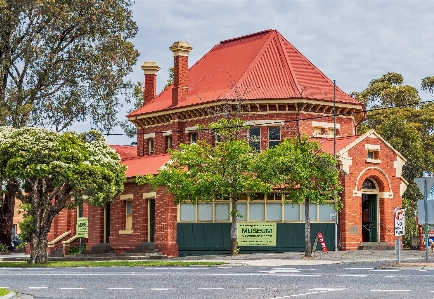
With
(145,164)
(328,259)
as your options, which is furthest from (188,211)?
(328,259)

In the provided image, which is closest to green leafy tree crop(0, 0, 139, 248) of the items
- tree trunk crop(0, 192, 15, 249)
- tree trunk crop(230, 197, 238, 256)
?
tree trunk crop(0, 192, 15, 249)

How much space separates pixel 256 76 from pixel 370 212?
943cm

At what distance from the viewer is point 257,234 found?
41.2 metres

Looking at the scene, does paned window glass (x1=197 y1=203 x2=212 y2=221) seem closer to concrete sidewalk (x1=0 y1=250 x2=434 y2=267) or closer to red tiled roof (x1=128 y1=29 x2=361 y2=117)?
concrete sidewalk (x1=0 y1=250 x2=434 y2=267)

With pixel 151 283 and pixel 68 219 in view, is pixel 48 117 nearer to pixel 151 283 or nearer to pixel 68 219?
pixel 68 219

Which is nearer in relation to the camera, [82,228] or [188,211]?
[188,211]

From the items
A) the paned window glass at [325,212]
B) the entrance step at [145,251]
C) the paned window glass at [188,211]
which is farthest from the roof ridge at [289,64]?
the entrance step at [145,251]

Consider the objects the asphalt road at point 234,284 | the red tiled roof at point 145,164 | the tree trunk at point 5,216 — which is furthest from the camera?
the tree trunk at point 5,216

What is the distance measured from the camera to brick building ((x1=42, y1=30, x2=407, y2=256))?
4094 cm

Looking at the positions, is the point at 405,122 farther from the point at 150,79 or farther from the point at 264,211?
the point at 264,211

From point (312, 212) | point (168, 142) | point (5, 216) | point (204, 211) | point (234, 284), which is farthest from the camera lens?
point (5, 216)

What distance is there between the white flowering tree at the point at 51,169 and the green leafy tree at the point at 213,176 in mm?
2366

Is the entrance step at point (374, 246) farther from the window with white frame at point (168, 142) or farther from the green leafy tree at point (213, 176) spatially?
the window with white frame at point (168, 142)

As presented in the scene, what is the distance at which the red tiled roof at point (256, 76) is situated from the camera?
44906mm
